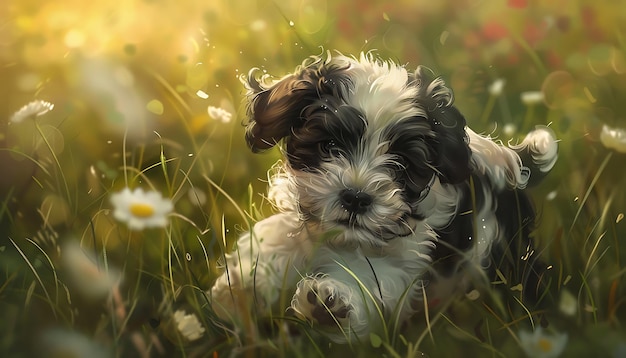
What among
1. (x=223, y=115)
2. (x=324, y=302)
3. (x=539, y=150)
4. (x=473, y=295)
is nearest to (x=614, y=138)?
(x=539, y=150)

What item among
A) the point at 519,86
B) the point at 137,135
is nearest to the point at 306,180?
the point at 137,135

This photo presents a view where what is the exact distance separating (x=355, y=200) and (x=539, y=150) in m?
0.60

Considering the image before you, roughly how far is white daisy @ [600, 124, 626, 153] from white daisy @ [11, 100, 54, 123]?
1.69 metres

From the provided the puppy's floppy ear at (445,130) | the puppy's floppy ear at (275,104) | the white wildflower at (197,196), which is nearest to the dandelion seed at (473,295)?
the puppy's floppy ear at (445,130)

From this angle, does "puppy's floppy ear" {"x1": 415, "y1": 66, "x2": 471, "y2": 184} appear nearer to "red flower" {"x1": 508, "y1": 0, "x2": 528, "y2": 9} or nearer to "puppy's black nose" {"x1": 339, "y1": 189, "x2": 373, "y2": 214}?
"puppy's black nose" {"x1": 339, "y1": 189, "x2": 373, "y2": 214}

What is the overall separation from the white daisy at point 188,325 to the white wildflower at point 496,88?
109cm

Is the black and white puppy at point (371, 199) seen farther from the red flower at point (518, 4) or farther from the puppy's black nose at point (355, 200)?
the red flower at point (518, 4)

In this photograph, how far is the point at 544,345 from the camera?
166 cm

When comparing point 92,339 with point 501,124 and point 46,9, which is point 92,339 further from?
point 501,124

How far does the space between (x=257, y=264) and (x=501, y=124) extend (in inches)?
32.1

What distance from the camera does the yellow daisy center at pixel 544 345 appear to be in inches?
65.1

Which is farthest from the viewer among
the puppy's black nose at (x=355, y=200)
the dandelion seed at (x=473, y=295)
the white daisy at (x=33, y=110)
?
the white daisy at (x=33, y=110)

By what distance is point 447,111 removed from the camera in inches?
61.7

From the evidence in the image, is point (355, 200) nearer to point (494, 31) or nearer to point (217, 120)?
point (217, 120)
